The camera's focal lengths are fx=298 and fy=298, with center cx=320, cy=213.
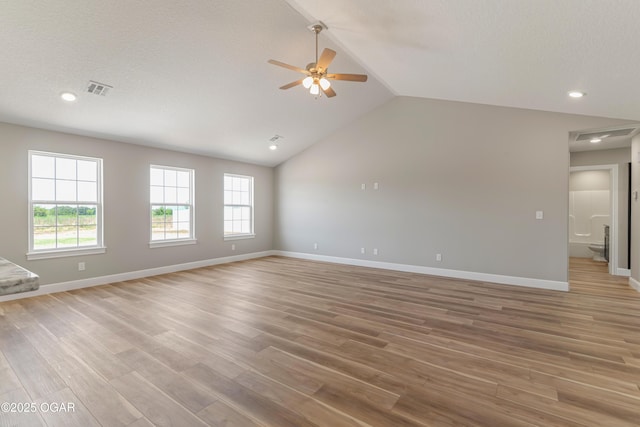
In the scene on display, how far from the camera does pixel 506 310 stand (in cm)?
371

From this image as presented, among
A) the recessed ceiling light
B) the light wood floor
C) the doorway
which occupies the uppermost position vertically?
the recessed ceiling light

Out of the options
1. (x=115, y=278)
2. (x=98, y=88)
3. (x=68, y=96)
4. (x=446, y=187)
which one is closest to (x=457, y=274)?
(x=446, y=187)

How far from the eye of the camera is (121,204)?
5227 millimetres

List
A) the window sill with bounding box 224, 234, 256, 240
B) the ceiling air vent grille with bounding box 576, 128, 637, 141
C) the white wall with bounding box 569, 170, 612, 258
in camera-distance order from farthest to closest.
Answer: the white wall with bounding box 569, 170, 612, 258
the window sill with bounding box 224, 234, 256, 240
the ceiling air vent grille with bounding box 576, 128, 637, 141

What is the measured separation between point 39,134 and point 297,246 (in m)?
5.25

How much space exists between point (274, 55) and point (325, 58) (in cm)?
127

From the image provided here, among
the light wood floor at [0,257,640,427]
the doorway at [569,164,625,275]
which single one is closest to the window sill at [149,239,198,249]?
the light wood floor at [0,257,640,427]

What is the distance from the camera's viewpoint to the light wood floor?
1.86 metres

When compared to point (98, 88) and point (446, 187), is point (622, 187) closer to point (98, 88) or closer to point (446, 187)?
point (446, 187)

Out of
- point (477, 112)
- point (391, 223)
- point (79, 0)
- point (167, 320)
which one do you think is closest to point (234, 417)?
point (167, 320)

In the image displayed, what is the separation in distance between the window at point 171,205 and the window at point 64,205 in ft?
2.96

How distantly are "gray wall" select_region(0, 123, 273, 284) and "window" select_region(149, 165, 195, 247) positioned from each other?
14cm

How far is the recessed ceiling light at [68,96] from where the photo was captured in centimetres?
373

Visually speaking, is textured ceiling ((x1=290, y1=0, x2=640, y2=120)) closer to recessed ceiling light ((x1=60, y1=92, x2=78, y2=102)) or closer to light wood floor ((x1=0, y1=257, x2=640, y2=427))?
light wood floor ((x1=0, y1=257, x2=640, y2=427))
